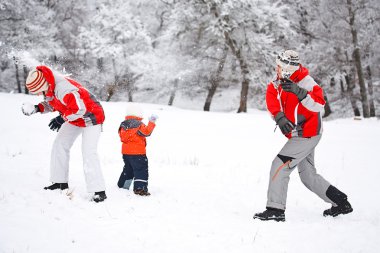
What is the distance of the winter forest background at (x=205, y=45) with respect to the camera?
19156 millimetres

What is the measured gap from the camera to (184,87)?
25.7 m

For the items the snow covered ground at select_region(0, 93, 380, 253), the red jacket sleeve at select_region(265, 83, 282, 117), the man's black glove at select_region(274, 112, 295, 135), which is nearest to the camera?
the snow covered ground at select_region(0, 93, 380, 253)

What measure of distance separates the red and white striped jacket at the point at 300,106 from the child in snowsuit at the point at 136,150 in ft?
5.57

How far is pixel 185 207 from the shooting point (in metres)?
4.40

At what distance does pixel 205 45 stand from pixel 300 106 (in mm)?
17445

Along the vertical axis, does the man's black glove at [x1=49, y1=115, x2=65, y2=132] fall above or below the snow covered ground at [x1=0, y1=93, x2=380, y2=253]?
above

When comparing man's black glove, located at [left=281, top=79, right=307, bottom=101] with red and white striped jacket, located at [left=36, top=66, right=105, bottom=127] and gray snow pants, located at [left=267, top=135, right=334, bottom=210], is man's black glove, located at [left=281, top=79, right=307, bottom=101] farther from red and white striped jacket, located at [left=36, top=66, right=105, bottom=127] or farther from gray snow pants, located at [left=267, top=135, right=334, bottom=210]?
red and white striped jacket, located at [left=36, top=66, right=105, bottom=127]

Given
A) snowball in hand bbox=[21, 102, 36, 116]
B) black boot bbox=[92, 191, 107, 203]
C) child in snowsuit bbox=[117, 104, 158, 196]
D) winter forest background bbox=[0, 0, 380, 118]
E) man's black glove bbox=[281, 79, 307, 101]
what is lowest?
black boot bbox=[92, 191, 107, 203]

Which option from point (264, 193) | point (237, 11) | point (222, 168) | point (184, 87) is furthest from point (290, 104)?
point (184, 87)

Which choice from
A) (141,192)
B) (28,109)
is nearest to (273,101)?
(141,192)

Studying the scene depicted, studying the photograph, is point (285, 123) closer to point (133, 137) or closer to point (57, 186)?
point (133, 137)

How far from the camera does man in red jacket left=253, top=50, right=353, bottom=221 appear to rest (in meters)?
3.97

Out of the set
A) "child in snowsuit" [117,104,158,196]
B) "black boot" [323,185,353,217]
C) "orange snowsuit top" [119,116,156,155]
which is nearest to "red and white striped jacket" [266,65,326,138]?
"black boot" [323,185,353,217]

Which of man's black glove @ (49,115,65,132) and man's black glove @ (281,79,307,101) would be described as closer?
man's black glove @ (281,79,307,101)
